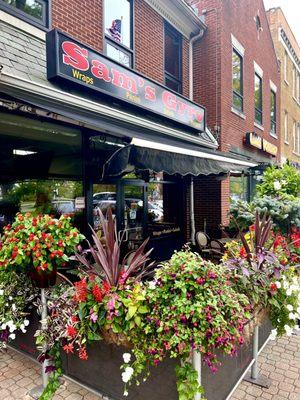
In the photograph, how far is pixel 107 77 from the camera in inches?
231

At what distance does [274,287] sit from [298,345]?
1616 mm

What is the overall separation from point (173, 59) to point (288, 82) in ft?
44.1

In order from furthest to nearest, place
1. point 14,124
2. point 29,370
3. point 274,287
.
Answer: point 14,124
point 29,370
point 274,287

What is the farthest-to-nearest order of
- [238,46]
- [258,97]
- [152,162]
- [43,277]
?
[258,97] → [238,46] → [152,162] → [43,277]

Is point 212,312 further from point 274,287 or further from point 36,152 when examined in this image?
point 36,152

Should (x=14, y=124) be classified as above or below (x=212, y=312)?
above

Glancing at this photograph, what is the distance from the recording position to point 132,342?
8.20ft

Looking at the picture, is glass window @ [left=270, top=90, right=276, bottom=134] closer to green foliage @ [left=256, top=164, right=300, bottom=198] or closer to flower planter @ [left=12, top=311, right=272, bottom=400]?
green foliage @ [left=256, top=164, right=300, bottom=198]

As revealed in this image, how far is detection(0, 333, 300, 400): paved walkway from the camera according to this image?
3041 millimetres

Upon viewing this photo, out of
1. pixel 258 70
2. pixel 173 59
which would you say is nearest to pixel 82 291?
pixel 173 59

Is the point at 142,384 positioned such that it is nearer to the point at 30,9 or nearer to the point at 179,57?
the point at 30,9

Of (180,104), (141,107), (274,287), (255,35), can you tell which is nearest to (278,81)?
(255,35)

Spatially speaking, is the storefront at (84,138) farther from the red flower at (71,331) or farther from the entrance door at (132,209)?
the red flower at (71,331)

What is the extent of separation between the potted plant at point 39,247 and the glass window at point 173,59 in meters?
7.52
